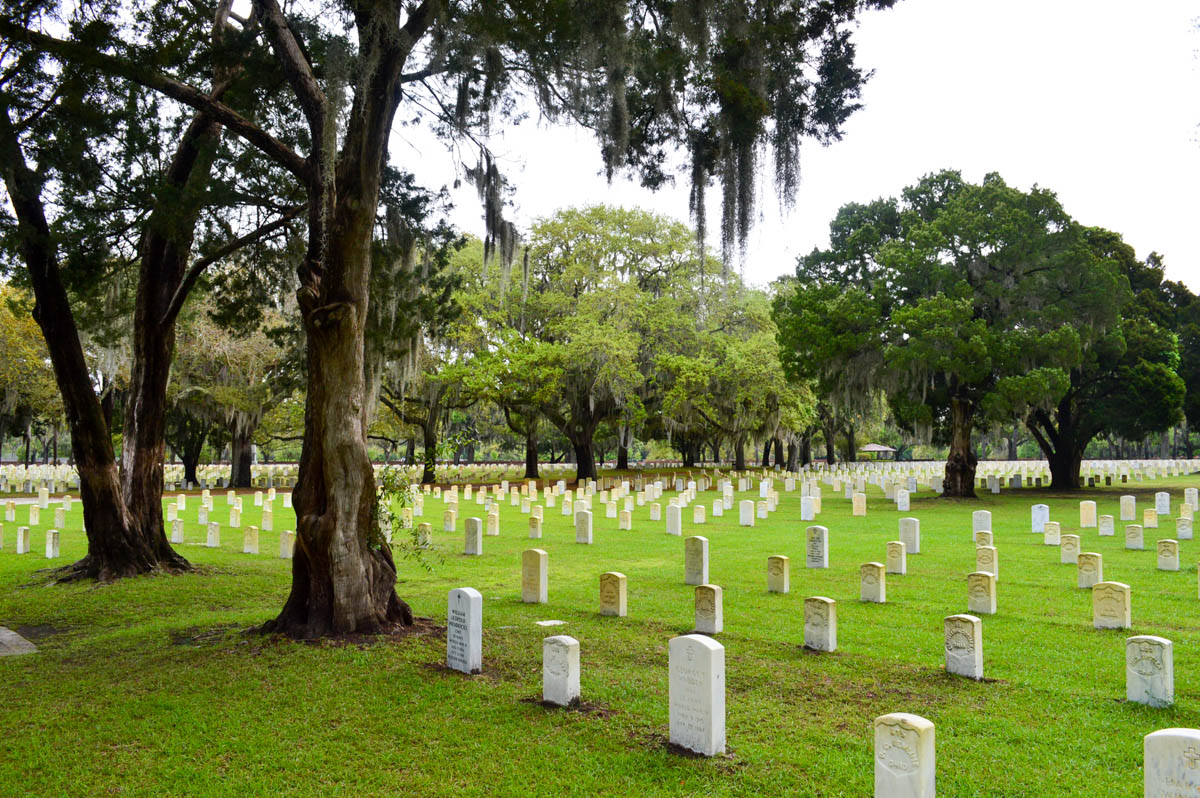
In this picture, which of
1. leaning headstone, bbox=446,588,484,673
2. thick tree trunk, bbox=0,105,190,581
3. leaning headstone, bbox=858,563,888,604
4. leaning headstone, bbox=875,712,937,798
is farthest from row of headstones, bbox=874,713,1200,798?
thick tree trunk, bbox=0,105,190,581

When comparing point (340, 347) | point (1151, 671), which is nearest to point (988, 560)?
point (1151, 671)

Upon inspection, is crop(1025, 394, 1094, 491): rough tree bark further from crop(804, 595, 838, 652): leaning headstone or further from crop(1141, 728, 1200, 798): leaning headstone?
crop(1141, 728, 1200, 798): leaning headstone

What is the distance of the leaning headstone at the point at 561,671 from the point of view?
5.73 meters

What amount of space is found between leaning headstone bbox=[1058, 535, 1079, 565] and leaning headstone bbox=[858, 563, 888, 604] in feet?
14.7

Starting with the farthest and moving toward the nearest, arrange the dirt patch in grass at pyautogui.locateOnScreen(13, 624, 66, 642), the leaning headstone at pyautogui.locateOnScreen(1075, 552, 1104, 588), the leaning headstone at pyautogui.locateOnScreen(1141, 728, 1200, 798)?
the leaning headstone at pyautogui.locateOnScreen(1075, 552, 1104, 588) < the dirt patch in grass at pyautogui.locateOnScreen(13, 624, 66, 642) < the leaning headstone at pyautogui.locateOnScreen(1141, 728, 1200, 798)

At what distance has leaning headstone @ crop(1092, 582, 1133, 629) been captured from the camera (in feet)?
25.9

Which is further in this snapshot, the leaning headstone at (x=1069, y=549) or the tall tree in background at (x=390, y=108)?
the leaning headstone at (x=1069, y=549)

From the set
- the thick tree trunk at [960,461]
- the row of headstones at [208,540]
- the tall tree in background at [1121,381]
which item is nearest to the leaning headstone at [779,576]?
the row of headstones at [208,540]

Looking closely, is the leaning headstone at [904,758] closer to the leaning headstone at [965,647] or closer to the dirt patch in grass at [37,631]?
the leaning headstone at [965,647]

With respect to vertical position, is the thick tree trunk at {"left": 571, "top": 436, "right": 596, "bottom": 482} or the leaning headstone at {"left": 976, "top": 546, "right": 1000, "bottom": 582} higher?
the thick tree trunk at {"left": 571, "top": 436, "right": 596, "bottom": 482}

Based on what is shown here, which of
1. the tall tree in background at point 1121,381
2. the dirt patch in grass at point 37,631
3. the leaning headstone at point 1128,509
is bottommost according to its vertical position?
the dirt patch in grass at point 37,631

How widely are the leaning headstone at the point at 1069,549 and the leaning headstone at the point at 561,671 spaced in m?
9.74

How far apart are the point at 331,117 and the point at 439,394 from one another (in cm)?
2652

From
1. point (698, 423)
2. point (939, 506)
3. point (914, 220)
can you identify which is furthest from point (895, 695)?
point (698, 423)
